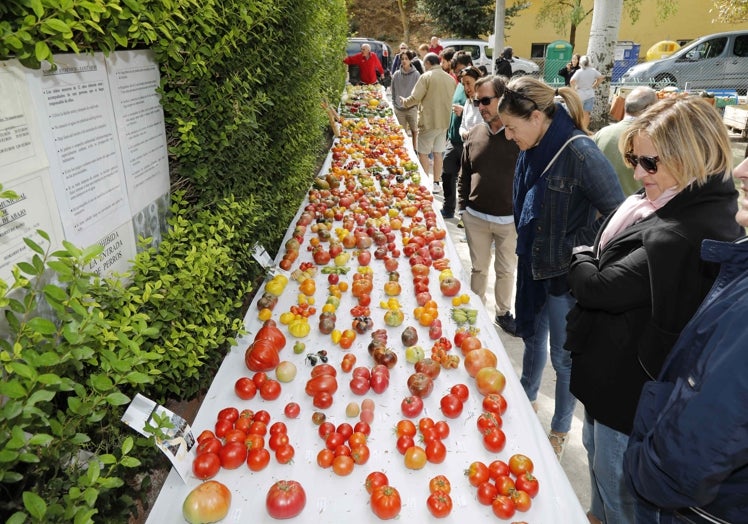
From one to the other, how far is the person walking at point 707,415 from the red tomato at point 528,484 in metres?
0.44

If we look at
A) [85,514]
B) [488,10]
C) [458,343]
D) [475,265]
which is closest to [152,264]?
[85,514]

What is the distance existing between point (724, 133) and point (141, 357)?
2.20 m

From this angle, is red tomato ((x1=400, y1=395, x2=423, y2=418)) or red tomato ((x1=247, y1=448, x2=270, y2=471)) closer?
red tomato ((x1=247, y1=448, x2=270, y2=471))

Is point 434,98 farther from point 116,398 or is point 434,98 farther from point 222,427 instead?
point 116,398

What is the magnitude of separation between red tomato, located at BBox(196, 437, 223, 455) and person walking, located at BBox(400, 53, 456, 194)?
20.8 ft

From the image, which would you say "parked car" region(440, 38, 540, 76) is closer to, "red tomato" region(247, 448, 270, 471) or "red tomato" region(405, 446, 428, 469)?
"red tomato" region(405, 446, 428, 469)

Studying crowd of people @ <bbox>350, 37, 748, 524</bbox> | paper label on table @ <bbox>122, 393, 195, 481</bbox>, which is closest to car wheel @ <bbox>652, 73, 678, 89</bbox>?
crowd of people @ <bbox>350, 37, 748, 524</bbox>

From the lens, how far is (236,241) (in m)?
2.63

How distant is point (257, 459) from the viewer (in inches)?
77.6

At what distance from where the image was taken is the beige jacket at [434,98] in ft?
23.4

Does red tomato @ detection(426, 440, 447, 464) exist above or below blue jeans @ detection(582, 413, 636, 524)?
above

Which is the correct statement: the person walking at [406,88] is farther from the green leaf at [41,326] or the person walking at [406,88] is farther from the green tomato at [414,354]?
the green leaf at [41,326]

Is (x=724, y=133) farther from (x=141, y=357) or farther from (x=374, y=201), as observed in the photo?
Answer: (x=374, y=201)

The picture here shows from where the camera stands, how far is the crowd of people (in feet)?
4.20
